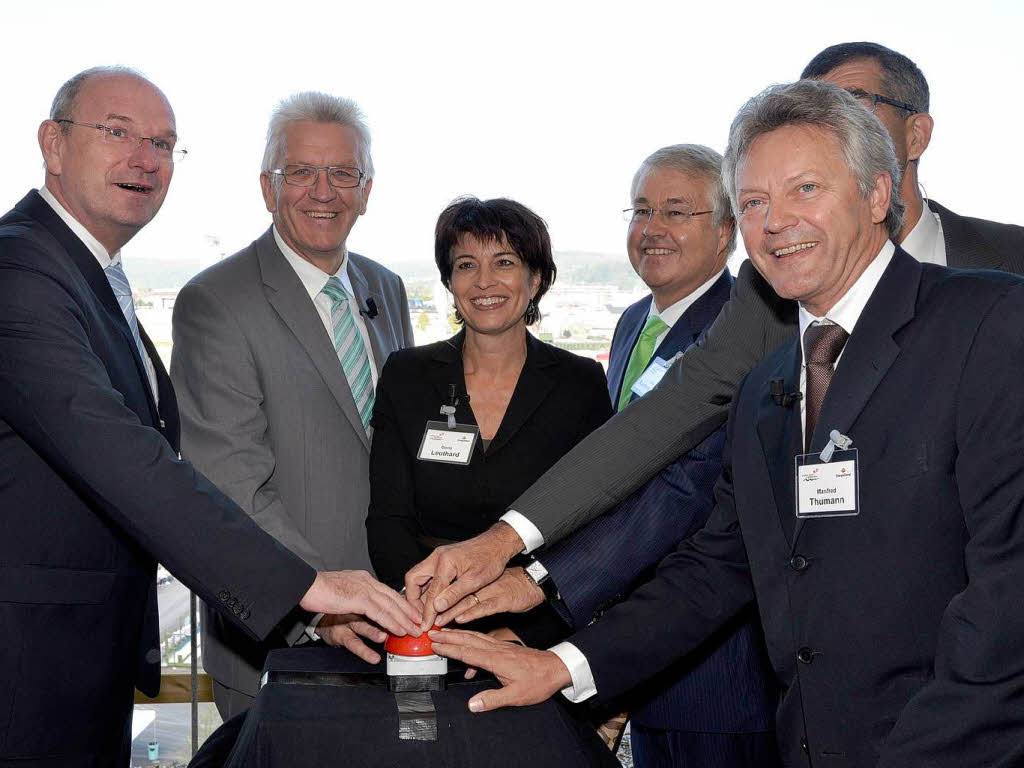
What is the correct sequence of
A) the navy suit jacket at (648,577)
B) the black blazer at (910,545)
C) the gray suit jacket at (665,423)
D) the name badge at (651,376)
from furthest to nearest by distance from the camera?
the name badge at (651,376)
the gray suit jacket at (665,423)
the navy suit jacket at (648,577)
the black blazer at (910,545)

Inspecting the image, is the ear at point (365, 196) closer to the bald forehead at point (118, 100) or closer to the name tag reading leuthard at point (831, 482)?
the bald forehead at point (118, 100)

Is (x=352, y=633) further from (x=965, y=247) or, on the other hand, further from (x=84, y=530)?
(x=965, y=247)

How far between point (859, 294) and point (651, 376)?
1060 millimetres

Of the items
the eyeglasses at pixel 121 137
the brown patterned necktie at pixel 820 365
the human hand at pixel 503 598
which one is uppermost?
the eyeglasses at pixel 121 137

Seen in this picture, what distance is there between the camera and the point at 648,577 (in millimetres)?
2412

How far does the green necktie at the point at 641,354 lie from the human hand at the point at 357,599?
4.29 ft

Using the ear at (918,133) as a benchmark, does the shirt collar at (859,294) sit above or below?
below

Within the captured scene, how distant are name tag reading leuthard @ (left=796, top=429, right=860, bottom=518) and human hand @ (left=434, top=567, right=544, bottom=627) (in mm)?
749

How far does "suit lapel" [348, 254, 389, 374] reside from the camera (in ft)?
9.75

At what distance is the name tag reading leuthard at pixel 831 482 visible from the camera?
1509mm

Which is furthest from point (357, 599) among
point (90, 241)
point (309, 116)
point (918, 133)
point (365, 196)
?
point (918, 133)

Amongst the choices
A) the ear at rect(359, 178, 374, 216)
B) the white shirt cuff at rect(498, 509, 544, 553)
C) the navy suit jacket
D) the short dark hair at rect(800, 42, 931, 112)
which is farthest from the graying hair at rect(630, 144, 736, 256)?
the white shirt cuff at rect(498, 509, 544, 553)

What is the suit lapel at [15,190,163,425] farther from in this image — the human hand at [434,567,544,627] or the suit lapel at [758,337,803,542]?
the suit lapel at [758,337,803,542]

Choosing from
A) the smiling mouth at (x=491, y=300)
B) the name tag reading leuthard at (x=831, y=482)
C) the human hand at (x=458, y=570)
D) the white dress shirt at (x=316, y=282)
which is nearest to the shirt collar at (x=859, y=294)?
the name tag reading leuthard at (x=831, y=482)
